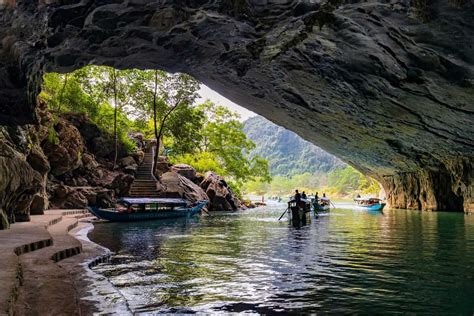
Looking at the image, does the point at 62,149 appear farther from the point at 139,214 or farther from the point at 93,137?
the point at 93,137

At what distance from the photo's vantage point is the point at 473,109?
15938 millimetres

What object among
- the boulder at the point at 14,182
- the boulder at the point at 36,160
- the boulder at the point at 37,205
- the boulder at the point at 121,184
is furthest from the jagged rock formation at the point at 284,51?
the boulder at the point at 121,184

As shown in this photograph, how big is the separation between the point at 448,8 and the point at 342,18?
2.45 meters

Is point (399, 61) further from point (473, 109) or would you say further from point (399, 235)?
point (399, 235)

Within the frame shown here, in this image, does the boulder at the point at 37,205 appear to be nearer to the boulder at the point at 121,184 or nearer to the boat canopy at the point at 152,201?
the boat canopy at the point at 152,201

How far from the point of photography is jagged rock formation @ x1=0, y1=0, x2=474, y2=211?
9.40 metres

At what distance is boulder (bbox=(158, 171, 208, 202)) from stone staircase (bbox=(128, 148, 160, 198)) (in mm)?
677

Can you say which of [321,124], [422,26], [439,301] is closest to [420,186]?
[321,124]

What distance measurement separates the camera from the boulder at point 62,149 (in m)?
23.3

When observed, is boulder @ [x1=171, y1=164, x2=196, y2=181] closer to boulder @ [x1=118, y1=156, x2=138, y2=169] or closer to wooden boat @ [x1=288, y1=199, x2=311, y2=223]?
boulder @ [x1=118, y1=156, x2=138, y2=169]

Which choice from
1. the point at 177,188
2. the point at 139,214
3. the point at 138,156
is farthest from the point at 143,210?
the point at 138,156

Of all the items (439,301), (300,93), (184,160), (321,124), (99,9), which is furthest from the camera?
(184,160)

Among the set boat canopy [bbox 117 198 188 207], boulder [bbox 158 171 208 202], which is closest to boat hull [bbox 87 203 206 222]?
boat canopy [bbox 117 198 188 207]

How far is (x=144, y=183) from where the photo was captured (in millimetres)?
31688
